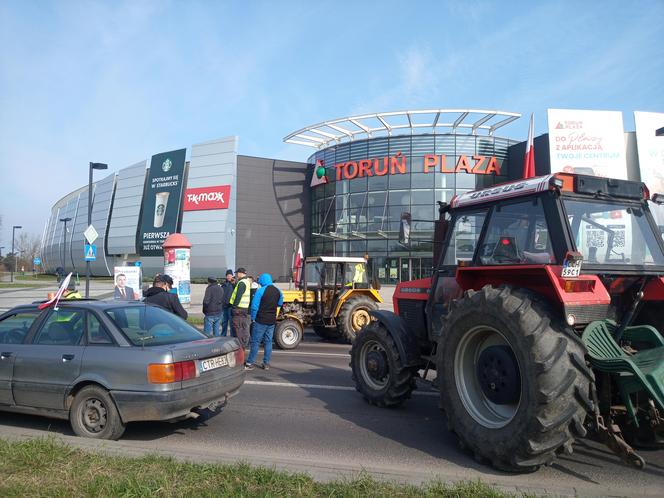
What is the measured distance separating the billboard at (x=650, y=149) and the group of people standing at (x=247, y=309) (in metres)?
29.9

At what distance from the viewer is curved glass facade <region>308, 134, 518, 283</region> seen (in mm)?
33031

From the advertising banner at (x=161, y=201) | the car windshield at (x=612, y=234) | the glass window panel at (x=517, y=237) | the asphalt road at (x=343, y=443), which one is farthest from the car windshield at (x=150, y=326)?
the advertising banner at (x=161, y=201)

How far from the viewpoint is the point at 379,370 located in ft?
20.4

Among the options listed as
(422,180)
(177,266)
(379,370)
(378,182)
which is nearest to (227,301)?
(379,370)

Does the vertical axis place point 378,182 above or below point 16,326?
above

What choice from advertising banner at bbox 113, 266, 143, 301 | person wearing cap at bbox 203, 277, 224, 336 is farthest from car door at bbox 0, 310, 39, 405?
advertising banner at bbox 113, 266, 143, 301

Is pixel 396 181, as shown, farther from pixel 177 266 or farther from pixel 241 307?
pixel 241 307

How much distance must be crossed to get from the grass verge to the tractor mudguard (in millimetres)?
2174

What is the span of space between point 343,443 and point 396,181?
30.1m

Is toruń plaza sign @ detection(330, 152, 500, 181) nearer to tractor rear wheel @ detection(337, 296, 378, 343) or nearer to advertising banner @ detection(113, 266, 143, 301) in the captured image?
advertising banner @ detection(113, 266, 143, 301)

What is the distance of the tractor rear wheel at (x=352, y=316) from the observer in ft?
40.9

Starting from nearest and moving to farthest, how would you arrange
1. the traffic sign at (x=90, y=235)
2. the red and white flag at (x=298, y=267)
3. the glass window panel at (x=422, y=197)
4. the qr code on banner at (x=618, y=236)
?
the qr code on banner at (x=618, y=236), the red and white flag at (x=298, y=267), the traffic sign at (x=90, y=235), the glass window panel at (x=422, y=197)

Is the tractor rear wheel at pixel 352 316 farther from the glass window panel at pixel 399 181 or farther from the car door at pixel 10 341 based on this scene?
the glass window panel at pixel 399 181

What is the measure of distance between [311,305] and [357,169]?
2346 cm
